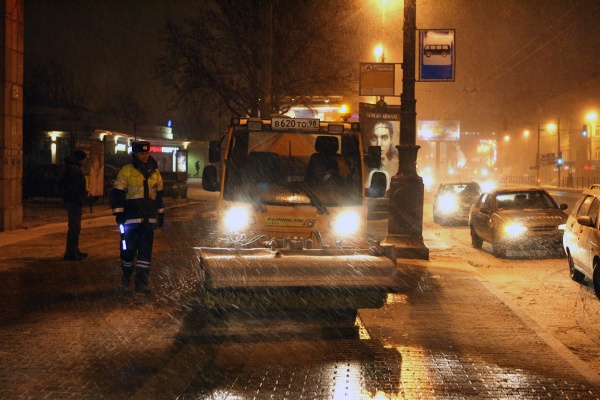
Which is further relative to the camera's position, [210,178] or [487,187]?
[487,187]

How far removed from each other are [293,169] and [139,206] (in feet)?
7.00

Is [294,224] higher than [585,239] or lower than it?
higher

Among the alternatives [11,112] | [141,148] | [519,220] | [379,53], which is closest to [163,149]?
[379,53]

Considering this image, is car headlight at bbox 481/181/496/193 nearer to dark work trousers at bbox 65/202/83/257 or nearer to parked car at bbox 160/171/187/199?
dark work trousers at bbox 65/202/83/257

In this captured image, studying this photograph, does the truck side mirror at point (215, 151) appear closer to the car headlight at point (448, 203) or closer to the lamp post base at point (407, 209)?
the lamp post base at point (407, 209)

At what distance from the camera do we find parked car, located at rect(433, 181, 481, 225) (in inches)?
978

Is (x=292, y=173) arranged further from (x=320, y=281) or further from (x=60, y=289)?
(x=60, y=289)

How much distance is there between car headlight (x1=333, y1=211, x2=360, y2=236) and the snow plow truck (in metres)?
0.01

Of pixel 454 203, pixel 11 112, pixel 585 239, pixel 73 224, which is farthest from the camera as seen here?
pixel 454 203

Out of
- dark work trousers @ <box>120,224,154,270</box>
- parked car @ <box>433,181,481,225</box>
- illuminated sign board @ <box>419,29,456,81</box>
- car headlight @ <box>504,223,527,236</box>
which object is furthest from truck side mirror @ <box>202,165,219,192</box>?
parked car @ <box>433,181,481,225</box>

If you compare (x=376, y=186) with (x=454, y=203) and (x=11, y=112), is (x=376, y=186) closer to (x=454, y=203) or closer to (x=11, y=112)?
(x=11, y=112)

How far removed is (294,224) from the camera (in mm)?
8969

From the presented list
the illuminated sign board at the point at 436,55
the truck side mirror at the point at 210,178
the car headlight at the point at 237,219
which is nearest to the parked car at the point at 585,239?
the illuminated sign board at the point at 436,55

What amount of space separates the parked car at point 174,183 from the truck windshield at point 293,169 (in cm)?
2695
